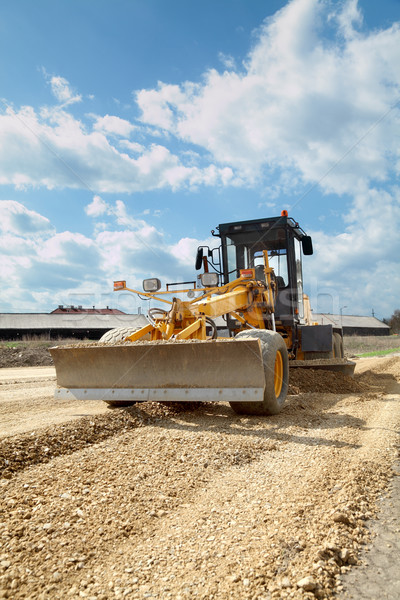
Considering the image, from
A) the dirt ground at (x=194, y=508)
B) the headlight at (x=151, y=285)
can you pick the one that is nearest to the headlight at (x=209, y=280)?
the headlight at (x=151, y=285)

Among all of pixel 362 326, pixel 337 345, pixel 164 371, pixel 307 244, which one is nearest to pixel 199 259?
pixel 307 244

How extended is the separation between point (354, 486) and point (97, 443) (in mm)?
2426

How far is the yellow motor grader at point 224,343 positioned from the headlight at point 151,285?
0.05ft

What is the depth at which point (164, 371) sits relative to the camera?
18.6 ft

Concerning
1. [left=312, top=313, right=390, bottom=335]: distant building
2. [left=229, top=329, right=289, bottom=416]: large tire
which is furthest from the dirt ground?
[left=312, top=313, right=390, bottom=335]: distant building

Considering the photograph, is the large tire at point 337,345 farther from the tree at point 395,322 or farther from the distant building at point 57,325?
the tree at point 395,322

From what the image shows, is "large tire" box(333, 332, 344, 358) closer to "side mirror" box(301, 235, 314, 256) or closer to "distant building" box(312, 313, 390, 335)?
"side mirror" box(301, 235, 314, 256)

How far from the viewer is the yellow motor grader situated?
5.45 meters

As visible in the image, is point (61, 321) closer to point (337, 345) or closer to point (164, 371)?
point (337, 345)

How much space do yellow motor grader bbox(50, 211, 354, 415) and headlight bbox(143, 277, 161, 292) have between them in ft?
0.05

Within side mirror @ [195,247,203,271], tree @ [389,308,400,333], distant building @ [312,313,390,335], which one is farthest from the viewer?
tree @ [389,308,400,333]

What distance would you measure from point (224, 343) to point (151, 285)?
246 centimetres

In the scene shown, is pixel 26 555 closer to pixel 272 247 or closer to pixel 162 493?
pixel 162 493

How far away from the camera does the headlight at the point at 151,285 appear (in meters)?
7.44
